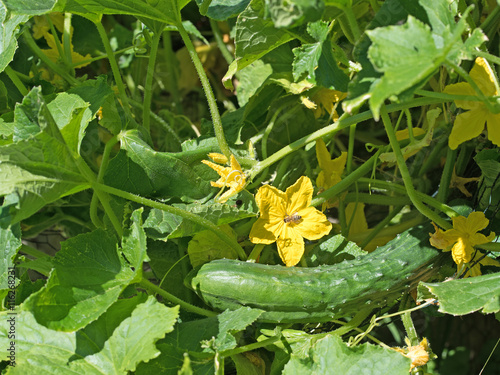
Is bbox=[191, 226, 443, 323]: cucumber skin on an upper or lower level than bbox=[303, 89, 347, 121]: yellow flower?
→ lower

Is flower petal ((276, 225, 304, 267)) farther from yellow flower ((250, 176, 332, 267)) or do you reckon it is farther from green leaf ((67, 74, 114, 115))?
green leaf ((67, 74, 114, 115))

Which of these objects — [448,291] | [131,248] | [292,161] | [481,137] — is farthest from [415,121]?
[131,248]

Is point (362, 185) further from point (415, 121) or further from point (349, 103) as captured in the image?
point (349, 103)

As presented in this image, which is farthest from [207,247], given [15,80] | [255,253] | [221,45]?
[221,45]

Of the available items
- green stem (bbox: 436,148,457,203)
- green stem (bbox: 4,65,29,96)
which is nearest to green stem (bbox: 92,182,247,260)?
green stem (bbox: 4,65,29,96)

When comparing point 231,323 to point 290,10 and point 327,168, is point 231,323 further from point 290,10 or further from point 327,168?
point 290,10

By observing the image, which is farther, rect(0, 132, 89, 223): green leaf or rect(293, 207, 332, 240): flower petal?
rect(293, 207, 332, 240): flower petal

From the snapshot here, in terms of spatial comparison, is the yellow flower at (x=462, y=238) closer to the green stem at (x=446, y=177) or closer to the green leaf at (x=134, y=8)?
the green stem at (x=446, y=177)

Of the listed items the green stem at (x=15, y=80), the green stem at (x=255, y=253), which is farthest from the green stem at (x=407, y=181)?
the green stem at (x=15, y=80)
